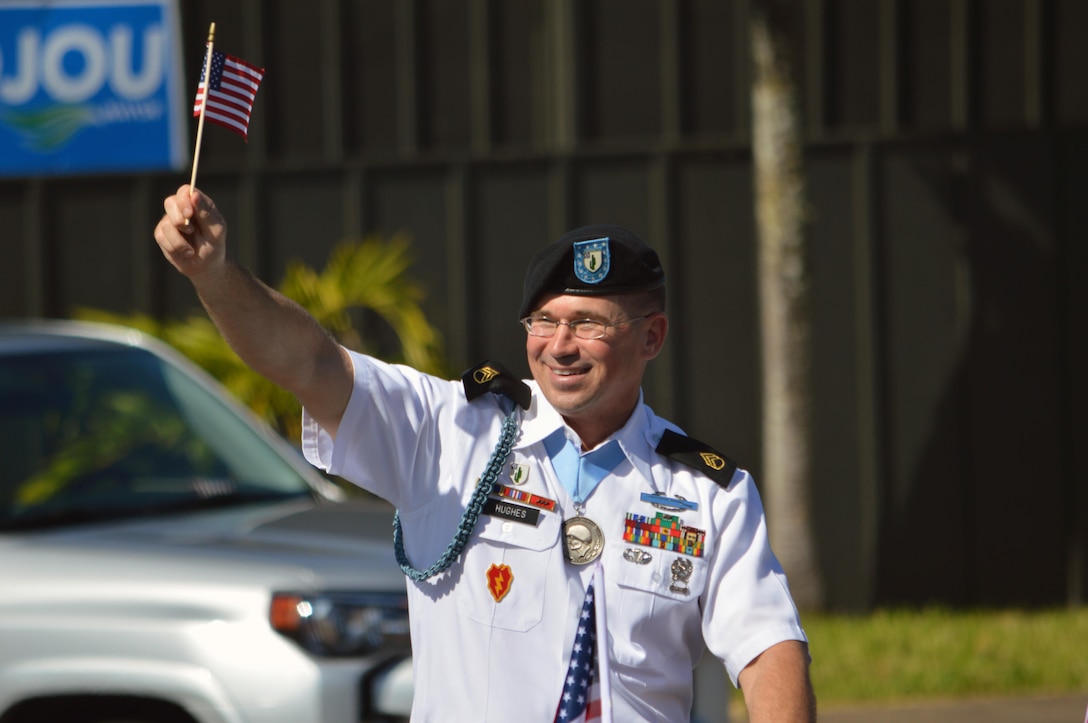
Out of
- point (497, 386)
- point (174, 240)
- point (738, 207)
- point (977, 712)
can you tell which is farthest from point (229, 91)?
point (738, 207)

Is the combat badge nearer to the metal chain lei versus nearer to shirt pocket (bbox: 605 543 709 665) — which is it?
shirt pocket (bbox: 605 543 709 665)

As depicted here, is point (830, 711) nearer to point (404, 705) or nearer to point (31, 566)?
point (404, 705)

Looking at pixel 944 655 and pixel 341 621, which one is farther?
pixel 944 655

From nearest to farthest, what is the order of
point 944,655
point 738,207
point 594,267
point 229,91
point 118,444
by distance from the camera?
point 594,267, point 229,91, point 118,444, point 944,655, point 738,207

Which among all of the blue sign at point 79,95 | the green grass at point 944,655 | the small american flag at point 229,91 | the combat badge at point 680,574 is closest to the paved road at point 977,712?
the green grass at point 944,655

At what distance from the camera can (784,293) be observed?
29.2 feet

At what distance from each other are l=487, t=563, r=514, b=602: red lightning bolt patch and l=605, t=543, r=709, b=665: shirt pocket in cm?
19

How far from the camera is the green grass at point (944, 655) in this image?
762 centimetres

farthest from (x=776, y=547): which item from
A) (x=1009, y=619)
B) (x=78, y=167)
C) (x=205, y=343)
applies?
(x=78, y=167)

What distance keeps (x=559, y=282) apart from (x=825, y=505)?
6899 mm

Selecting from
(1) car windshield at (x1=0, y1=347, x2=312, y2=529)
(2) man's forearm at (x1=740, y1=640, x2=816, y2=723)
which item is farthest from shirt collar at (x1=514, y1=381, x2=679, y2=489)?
(1) car windshield at (x1=0, y1=347, x2=312, y2=529)

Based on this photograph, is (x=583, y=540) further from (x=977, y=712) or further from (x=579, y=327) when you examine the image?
(x=977, y=712)

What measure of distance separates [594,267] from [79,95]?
7.86 meters

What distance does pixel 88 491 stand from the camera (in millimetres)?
5059
